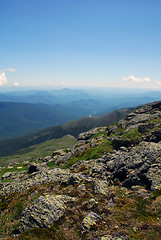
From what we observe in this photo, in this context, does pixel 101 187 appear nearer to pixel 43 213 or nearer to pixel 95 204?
pixel 95 204

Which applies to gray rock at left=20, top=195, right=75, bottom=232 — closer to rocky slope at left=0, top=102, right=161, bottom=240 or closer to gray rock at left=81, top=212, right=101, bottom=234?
rocky slope at left=0, top=102, right=161, bottom=240

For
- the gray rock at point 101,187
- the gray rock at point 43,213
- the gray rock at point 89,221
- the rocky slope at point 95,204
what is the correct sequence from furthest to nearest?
the gray rock at point 101,187, the gray rock at point 43,213, the gray rock at point 89,221, the rocky slope at point 95,204

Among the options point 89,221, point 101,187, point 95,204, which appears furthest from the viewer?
point 101,187

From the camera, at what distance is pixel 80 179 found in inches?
899

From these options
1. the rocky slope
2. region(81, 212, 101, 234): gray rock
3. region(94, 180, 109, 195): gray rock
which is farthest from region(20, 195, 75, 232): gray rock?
region(94, 180, 109, 195): gray rock

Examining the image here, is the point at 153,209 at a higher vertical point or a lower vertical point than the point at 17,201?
higher

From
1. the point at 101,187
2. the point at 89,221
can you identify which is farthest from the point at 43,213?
the point at 101,187

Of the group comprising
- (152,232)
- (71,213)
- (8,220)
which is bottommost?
(8,220)

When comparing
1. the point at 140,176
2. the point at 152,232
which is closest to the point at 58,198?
the point at 152,232

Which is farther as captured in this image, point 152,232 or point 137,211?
point 137,211

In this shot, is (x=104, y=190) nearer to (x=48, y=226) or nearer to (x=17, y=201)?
(x=48, y=226)

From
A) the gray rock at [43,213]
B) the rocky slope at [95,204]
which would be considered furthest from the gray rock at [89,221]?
the gray rock at [43,213]

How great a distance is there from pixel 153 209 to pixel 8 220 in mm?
16601

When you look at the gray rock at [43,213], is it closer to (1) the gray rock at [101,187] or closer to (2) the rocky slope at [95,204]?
(2) the rocky slope at [95,204]
